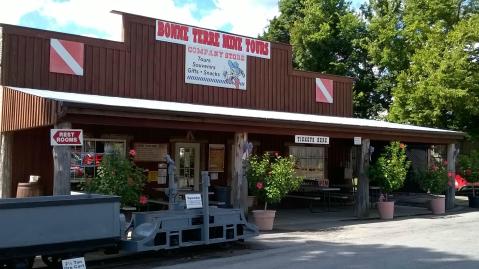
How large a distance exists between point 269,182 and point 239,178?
80cm

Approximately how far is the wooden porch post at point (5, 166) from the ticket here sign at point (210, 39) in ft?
17.3

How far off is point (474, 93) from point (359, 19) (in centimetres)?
891

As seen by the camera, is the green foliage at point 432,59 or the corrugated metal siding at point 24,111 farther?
the green foliage at point 432,59

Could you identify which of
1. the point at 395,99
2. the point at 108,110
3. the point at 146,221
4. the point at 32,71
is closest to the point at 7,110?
the point at 32,71

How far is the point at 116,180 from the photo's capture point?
415 inches

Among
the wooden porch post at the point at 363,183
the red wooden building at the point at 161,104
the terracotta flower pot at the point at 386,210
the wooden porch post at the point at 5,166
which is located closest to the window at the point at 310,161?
the red wooden building at the point at 161,104

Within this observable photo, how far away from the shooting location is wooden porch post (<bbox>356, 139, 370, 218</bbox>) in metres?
16.7

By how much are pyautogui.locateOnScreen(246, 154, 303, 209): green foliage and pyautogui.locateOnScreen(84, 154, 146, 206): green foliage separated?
11.5 ft

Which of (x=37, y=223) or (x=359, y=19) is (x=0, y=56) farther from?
(x=359, y=19)

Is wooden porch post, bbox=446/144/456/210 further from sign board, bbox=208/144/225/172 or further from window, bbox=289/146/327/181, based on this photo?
sign board, bbox=208/144/225/172

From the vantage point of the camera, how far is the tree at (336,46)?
101 ft

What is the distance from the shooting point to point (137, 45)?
16.6 m

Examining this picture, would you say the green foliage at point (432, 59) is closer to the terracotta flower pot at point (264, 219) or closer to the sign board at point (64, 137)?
the terracotta flower pot at point (264, 219)

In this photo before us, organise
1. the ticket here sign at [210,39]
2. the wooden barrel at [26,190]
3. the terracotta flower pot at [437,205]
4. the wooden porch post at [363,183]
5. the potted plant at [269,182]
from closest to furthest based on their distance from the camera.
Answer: the wooden barrel at [26,190] < the potted plant at [269,182] < the wooden porch post at [363,183] < the ticket here sign at [210,39] < the terracotta flower pot at [437,205]
